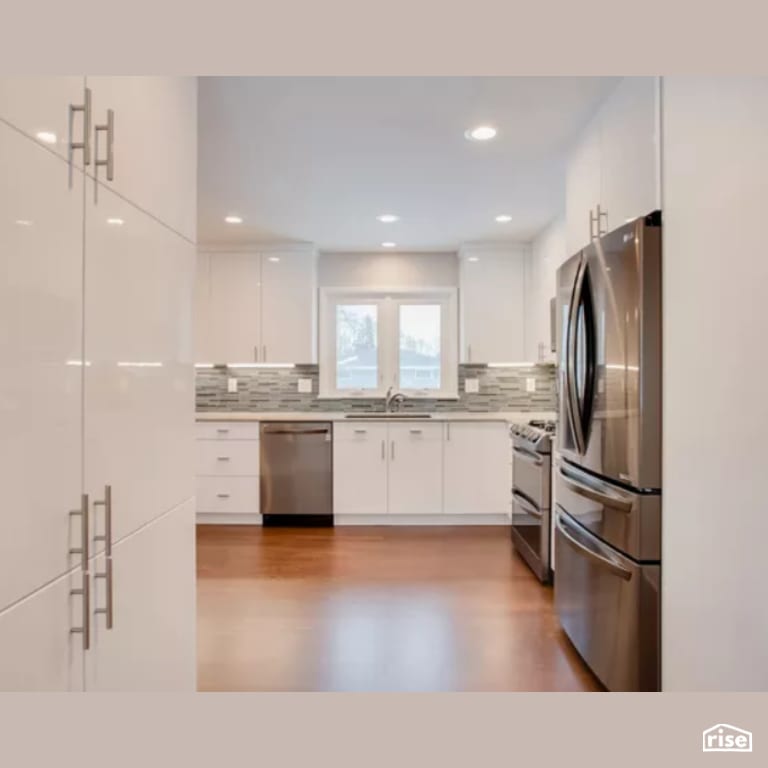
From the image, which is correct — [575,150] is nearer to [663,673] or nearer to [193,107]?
[193,107]

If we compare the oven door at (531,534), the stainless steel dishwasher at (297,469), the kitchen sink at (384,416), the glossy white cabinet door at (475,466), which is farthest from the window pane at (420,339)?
the oven door at (531,534)

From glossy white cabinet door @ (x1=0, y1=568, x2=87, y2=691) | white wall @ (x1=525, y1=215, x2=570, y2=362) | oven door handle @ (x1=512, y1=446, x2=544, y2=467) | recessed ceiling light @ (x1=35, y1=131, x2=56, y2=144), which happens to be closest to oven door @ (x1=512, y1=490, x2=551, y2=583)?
oven door handle @ (x1=512, y1=446, x2=544, y2=467)

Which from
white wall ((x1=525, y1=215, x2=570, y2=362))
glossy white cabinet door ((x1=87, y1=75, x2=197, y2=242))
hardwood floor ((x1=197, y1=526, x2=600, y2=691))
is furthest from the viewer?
white wall ((x1=525, y1=215, x2=570, y2=362))

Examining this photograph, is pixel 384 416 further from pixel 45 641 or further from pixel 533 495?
pixel 45 641

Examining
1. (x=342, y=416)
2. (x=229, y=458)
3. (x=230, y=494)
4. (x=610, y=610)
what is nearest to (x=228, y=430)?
(x=229, y=458)

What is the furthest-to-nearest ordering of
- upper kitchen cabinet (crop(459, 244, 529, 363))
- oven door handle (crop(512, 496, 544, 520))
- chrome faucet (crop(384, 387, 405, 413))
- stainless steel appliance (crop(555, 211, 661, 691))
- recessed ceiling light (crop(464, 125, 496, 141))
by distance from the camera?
chrome faucet (crop(384, 387, 405, 413))
upper kitchen cabinet (crop(459, 244, 529, 363))
oven door handle (crop(512, 496, 544, 520))
recessed ceiling light (crop(464, 125, 496, 141))
stainless steel appliance (crop(555, 211, 661, 691))

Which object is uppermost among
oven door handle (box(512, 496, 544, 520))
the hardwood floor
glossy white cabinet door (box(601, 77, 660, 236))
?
glossy white cabinet door (box(601, 77, 660, 236))

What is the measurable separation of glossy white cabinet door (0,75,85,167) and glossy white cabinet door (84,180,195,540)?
0.34ft

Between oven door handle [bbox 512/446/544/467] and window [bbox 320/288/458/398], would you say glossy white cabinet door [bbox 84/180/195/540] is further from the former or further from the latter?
window [bbox 320/288/458/398]

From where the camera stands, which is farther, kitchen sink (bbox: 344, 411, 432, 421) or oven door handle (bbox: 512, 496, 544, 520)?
kitchen sink (bbox: 344, 411, 432, 421)

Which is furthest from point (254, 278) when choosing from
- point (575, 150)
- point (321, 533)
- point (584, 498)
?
point (584, 498)

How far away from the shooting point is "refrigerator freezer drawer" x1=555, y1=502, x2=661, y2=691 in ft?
5.49

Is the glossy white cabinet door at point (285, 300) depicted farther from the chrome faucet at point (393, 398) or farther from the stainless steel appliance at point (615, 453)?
the stainless steel appliance at point (615, 453)

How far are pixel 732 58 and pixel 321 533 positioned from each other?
382cm
